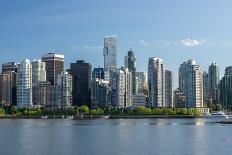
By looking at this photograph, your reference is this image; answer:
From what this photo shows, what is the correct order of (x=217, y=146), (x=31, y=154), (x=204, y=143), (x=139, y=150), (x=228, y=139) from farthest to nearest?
(x=228, y=139) → (x=204, y=143) → (x=217, y=146) → (x=139, y=150) → (x=31, y=154)

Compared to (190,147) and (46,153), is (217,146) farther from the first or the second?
(46,153)

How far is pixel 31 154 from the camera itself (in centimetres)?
7644

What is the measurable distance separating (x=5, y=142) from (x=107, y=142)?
1649cm

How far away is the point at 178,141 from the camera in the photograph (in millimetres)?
98312

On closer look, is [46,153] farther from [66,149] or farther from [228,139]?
[228,139]

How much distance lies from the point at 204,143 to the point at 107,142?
1555 centimetres

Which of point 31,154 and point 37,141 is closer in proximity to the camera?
point 31,154

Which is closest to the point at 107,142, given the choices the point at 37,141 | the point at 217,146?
the point at 37,141

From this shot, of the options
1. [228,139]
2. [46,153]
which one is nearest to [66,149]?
[46,153]

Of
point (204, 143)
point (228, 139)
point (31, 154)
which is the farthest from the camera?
point (228, 139)

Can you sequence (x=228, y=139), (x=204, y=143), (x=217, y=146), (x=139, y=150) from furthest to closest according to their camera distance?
(x=228, y=139)
(x=204, y=143)
(x=217, y=146)
(x=139, y=150)

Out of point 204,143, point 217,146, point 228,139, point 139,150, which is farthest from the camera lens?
point 228,139

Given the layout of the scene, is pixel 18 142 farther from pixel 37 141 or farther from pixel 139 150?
pixel 139 150

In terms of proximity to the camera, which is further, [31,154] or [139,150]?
[139,150]
